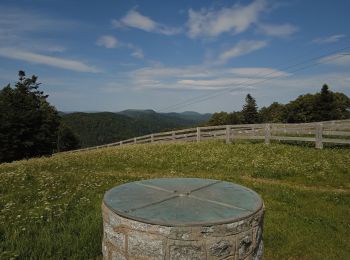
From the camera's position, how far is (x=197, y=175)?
13.6 meters

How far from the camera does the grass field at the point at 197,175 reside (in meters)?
6.83

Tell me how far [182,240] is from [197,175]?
9.22 m

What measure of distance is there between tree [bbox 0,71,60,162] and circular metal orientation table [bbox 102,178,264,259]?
52586 millimetres

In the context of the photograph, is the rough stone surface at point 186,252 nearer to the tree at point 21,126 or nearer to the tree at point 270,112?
the tree at point 21,126

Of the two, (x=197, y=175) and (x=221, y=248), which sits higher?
(x=221, y=248)

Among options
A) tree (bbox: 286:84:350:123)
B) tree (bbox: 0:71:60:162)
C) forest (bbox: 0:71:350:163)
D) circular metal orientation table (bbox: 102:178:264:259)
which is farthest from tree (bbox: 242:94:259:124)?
circular metal orientation table (bbox: 102:178:264:259)

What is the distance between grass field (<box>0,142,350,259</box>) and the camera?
6832 mm

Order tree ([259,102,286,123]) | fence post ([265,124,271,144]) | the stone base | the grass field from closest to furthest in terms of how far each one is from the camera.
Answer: the stone base, the grass field, fence post ([265,124,271,144]), tree ([259,102,286,123])

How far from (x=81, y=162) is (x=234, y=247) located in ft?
44.1

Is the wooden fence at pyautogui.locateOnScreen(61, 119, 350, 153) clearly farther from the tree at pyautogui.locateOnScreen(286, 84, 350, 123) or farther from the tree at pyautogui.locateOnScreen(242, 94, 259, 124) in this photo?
the tree at pyautogui.locateOnScreen(242, 94, 259, 124)

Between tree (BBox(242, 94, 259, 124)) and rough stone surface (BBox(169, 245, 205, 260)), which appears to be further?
tree (BBox(242, 94, 259, 124))

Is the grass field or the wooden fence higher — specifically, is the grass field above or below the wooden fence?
below

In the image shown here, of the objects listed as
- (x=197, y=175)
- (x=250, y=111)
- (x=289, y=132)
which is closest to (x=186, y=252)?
(x=197, y=175)

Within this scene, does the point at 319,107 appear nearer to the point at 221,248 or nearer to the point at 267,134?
Result: the point at 267,134
